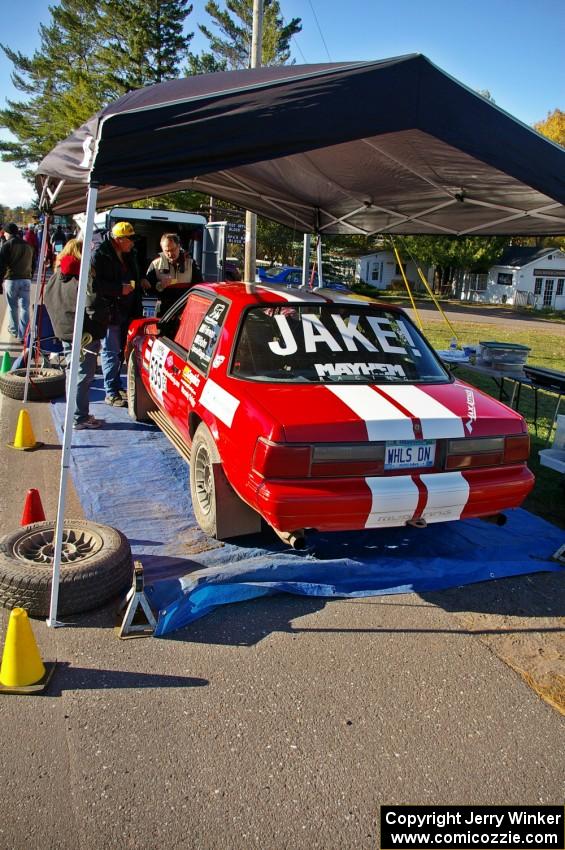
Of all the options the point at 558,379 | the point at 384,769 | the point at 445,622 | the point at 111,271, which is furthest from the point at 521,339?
the point at 384,769

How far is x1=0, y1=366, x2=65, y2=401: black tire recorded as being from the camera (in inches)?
297

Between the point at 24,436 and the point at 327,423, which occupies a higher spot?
the point at 327,423

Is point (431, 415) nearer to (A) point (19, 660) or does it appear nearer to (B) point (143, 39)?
(A) point (19, 660)

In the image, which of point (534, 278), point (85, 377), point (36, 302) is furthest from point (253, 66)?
point (534, 278)

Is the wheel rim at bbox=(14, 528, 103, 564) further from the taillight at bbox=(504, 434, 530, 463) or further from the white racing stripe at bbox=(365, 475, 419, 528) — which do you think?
the taillight at bbox=(504, 434, 530, 463)

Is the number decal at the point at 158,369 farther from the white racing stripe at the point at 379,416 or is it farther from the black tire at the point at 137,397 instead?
the white racing stripe at the point at 379,416

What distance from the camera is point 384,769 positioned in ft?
8.23

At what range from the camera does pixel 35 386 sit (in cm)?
752

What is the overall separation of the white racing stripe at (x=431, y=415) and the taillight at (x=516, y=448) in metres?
0.38

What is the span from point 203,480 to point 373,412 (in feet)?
4.60

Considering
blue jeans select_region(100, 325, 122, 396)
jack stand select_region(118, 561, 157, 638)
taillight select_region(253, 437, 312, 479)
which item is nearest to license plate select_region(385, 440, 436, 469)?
taillight select_region(253, 437, 312, 479)

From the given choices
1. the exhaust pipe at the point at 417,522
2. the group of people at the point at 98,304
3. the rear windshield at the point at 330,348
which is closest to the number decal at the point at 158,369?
the group of people at the point at 98,304

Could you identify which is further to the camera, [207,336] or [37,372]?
[37,372]

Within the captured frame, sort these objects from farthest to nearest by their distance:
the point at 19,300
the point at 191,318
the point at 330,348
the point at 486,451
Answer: the point at 19,300 → the point at 191,318 → the point at 330,348 → the point at 486,451
